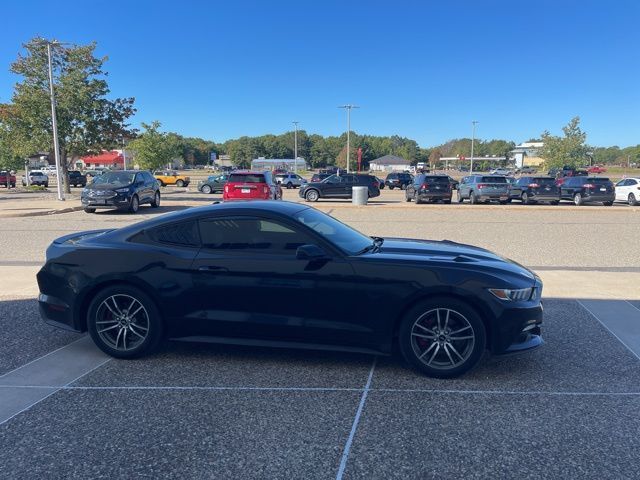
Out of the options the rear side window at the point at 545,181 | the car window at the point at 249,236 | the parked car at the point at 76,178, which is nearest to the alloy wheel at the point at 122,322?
the car window at the point at 249,236

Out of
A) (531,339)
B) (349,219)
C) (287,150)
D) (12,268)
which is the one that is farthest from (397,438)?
(287,150)

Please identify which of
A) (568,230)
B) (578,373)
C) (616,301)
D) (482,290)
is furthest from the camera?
(568,230)

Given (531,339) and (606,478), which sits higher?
(531,339)

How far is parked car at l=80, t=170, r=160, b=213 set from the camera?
18.6 metres

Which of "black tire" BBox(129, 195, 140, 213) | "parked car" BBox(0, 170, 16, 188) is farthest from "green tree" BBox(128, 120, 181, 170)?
"black tire" BBox(129, 195, 140, 213)

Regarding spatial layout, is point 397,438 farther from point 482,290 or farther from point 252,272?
point 252,272

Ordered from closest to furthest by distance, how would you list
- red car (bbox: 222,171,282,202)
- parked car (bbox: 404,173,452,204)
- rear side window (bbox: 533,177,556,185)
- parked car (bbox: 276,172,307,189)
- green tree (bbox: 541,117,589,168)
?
red car (bbox: 222,171,282,202) → parked car (bbox: 404,173,452,204) → rear side window (bbox: 533,177,556,185) → parked car (bbox: 276,172,307,189) → green tree (bbox: 541,117,589,168)

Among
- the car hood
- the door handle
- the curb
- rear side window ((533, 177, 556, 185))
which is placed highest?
rear side window ((533, 177, 556, 185))

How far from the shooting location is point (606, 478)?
9.63 ft

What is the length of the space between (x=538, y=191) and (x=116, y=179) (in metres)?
20.5

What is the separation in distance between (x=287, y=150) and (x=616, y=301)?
15863 cm

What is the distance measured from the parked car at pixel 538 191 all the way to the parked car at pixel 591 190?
0.78m

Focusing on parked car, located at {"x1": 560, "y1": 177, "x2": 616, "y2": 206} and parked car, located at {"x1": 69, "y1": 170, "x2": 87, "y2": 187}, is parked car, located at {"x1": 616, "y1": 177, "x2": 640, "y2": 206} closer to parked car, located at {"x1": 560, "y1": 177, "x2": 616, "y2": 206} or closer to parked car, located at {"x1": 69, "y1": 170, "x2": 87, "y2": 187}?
parked car, located at {"x1": 560, "y1": 177, "x2": 616, "y2": 206}

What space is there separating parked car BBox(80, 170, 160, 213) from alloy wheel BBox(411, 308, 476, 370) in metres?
16.7
